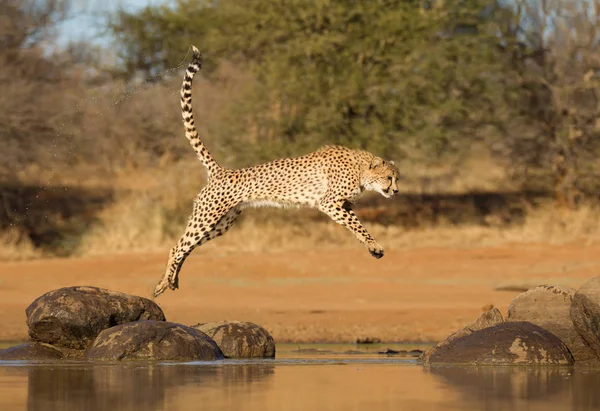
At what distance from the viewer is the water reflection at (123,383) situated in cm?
928

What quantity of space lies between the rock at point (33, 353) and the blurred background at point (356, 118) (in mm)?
10737

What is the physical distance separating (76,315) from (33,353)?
2.06 feet

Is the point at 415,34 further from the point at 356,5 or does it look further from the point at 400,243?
the point at 400,243

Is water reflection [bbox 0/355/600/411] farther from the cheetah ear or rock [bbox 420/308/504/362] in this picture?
the cheetah ear

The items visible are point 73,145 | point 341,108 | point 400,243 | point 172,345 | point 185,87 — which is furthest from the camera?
point 73,145

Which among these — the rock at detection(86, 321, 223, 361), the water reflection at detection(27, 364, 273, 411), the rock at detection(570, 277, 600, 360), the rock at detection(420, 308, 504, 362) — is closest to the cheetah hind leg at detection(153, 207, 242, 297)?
the rock at detection(86, 321, 223, 361)

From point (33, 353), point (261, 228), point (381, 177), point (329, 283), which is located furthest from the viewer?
point (261, 228)

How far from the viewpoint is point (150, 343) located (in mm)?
12672

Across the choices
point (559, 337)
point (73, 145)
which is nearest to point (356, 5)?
point (73, 145)

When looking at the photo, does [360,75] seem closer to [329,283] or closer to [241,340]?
[329,283]

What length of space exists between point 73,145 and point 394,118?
7.36 metres

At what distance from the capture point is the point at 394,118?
27672 millimetres

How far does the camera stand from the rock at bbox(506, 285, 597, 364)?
41.5 ft

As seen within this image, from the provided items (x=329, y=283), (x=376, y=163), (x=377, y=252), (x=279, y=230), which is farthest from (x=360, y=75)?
(x=377, y=252)
